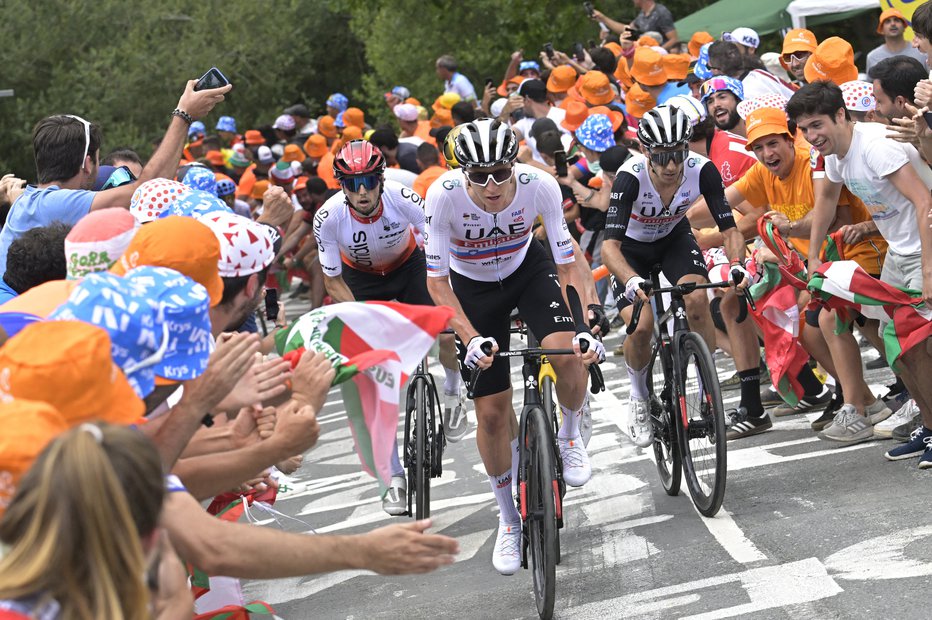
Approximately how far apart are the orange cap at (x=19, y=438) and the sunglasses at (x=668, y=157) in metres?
5.55

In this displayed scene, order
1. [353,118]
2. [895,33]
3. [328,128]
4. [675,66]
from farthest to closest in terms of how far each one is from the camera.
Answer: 1. [328,128]
2. [353,118]
3. [675,66]
4. [895,33]

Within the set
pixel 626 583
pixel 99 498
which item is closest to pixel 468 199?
pixel 626 583

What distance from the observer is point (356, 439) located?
4715 mm

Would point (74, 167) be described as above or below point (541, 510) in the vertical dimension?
above

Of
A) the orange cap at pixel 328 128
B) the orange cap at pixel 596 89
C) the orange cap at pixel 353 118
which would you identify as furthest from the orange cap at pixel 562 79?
the orange cap at pixel 328 128

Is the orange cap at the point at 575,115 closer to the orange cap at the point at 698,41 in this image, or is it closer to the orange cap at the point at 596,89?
the orange cap at the point at 596,89

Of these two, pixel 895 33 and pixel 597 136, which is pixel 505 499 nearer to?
pixel 597 136

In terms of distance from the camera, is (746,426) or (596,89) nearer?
(746,426)

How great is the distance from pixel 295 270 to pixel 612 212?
1100cm

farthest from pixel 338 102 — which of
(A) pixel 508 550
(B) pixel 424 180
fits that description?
(A) pixel 508 550

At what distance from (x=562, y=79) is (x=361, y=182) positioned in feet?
25.6

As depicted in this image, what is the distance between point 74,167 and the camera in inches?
277

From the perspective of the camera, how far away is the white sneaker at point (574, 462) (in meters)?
7.27

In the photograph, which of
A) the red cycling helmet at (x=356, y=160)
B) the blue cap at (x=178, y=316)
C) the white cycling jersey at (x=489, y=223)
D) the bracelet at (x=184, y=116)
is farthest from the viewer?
the red cycling helmet at (x=356, y=160)
